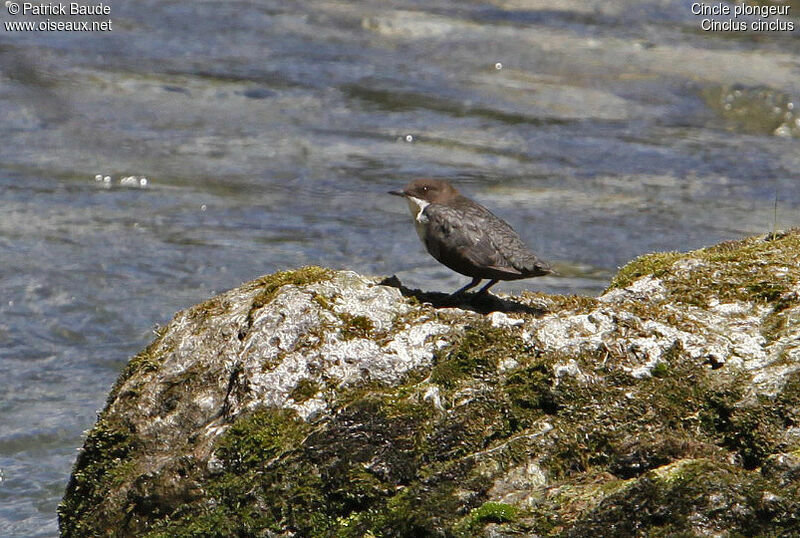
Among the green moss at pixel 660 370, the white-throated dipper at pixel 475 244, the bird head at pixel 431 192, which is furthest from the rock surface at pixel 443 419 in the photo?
the bird head at pixel 431 192

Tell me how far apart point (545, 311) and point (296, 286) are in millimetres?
935

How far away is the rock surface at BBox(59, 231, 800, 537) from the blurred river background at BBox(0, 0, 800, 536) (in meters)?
1.98

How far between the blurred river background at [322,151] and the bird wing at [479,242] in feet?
8.32

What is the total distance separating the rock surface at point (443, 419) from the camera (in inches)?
143

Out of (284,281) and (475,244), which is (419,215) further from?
(284,281)

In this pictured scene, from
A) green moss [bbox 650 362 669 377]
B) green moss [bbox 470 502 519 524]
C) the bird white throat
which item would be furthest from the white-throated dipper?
green moss [bbox 470 502 519 524]

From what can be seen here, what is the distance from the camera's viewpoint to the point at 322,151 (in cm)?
1198

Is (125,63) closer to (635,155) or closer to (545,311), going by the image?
(635,155)

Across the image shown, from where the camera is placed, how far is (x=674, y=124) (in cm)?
1320

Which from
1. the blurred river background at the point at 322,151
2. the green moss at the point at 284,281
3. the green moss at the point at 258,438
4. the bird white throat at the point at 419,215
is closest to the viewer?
the green moss at the point at 258,438

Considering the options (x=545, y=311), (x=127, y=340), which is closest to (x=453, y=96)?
(x=127, y=340)

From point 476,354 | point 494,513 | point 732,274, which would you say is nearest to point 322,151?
point 732,274

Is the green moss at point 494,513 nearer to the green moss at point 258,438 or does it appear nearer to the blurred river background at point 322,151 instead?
the green moss at point 258,438

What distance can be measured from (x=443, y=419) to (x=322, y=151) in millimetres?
8445
